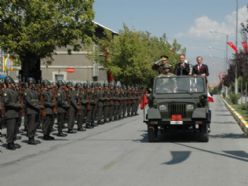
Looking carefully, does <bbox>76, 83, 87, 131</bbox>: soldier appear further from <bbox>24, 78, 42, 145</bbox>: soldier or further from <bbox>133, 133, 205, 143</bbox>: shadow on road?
<bbox>24, 78, 42, 145</bbox>: soldier

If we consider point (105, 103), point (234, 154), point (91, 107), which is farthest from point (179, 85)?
point (105, 103)

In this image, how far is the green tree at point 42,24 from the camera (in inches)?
1101

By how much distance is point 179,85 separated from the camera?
58.9 ft

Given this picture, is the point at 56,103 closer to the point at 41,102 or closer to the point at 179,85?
the point at 41,102

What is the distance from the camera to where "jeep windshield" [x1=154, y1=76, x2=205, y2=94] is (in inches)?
700

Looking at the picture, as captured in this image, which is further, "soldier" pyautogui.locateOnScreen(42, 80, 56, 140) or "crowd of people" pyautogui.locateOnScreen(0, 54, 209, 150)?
"soldier" pyautogui.locateOnScreen(42, 80, 56, 140)

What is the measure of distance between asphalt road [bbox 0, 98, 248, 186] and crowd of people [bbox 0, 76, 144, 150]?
59 centimetres

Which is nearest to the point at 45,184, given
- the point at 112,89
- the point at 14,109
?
the point at 14,109

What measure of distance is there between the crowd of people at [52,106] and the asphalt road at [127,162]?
59 centimetres

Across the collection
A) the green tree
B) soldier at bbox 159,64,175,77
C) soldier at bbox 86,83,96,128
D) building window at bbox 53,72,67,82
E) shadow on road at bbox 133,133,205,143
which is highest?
the green tree

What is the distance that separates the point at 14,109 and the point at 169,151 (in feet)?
12.7

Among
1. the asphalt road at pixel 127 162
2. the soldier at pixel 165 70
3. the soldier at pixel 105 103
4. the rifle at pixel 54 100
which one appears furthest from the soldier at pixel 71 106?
the soldier at pixel 105 103

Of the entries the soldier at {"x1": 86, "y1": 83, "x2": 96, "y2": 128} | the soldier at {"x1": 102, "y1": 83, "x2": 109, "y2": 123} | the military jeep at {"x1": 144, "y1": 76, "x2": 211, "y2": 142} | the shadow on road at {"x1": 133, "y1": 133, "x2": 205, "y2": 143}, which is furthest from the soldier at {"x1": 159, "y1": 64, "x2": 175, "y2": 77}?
the soldier at {"x1": 102, "y1": 83, "x2": 109, "y2": 123}

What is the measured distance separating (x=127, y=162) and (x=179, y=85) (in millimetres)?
6256
